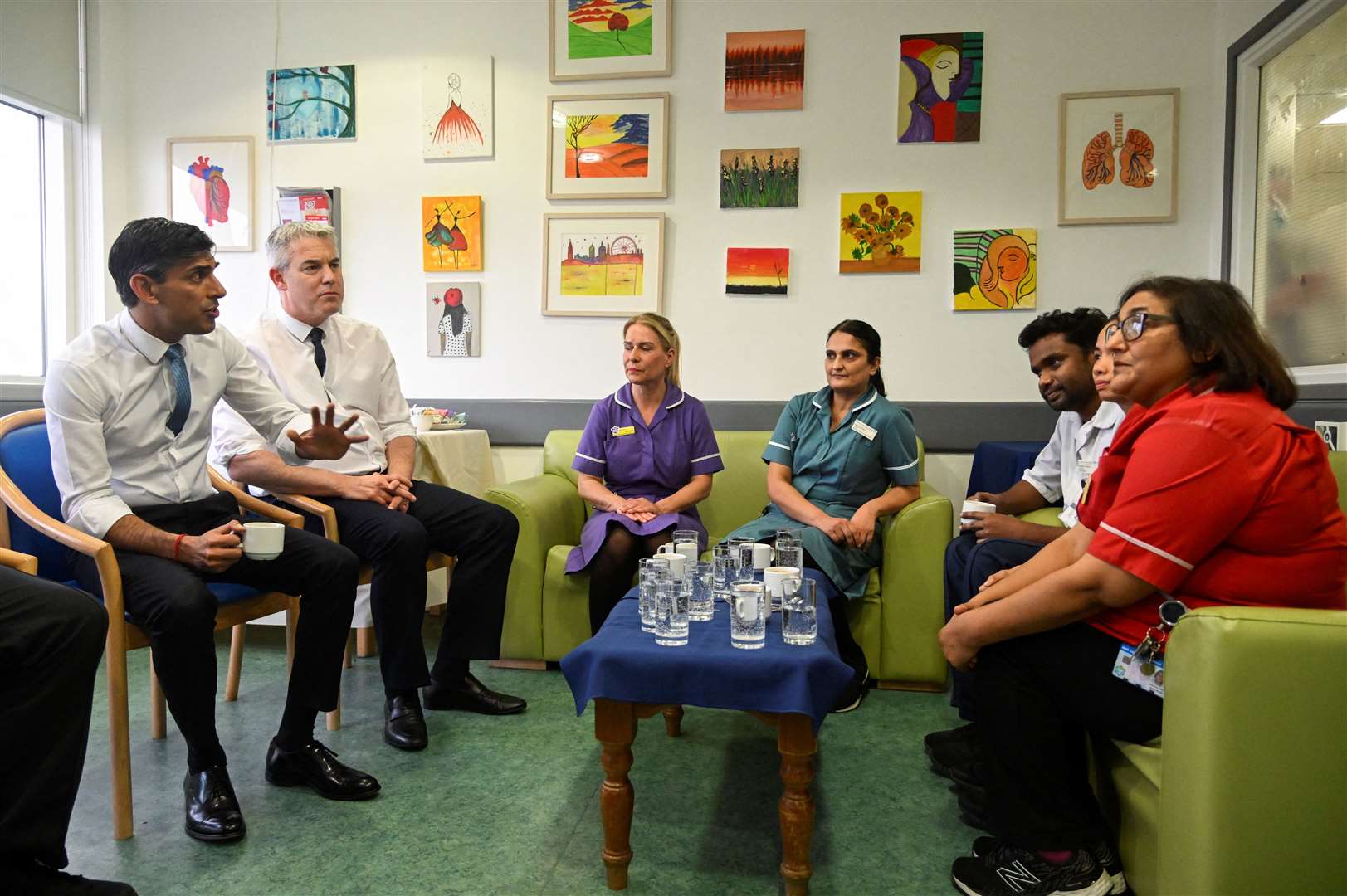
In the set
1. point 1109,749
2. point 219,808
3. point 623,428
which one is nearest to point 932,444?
point 623,428

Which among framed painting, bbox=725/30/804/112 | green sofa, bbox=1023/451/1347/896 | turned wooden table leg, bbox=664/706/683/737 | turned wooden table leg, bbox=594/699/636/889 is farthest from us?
framed painting, bbox=725/30/804/112

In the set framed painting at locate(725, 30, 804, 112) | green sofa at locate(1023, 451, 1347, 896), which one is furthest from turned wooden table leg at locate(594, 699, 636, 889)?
framed painting at locate(725, 30, 804, 112)

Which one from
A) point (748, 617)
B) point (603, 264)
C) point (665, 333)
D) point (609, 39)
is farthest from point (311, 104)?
point (748, 617)

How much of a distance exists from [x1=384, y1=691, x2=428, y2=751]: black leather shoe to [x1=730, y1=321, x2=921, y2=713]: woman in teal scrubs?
3.63 ft

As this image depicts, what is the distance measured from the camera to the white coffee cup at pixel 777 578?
183cm

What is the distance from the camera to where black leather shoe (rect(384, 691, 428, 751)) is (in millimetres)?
2361

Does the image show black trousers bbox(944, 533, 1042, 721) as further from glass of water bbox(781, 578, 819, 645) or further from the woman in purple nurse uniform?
the woman in purple nurse uniform

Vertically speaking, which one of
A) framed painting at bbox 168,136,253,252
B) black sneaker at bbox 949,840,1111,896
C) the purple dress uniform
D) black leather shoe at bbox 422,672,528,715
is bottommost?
black leather shoe at bbox 422,672,528,715

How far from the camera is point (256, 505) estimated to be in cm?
242

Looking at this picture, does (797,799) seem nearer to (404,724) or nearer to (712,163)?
(404,724)

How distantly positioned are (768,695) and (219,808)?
4.02 feet

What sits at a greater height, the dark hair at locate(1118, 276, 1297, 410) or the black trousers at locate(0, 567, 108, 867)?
the dark hair at locate(1118, 276, 1297, 410)

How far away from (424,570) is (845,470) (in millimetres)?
A: 1406

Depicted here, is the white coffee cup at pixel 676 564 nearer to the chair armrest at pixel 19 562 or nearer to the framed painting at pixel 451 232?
the chair armrest at pixel 19 562
